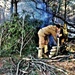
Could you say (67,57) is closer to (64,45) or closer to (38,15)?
(64,45)

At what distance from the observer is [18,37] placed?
7.73 metres

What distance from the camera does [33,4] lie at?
875cm

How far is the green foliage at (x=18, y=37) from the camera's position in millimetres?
7578

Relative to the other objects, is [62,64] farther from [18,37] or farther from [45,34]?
[18,37]

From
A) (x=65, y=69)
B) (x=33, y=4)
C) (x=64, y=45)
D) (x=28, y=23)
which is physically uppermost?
(x=33, y=4)

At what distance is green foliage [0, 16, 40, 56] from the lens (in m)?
7.58

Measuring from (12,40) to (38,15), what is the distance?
1.29 metres

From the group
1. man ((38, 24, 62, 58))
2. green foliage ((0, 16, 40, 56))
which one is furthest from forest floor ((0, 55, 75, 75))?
green foliage ((0, 16, 40, 56))

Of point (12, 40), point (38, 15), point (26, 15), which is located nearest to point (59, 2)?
point (38, 15)

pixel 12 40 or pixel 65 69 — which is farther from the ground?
pixel 12 40

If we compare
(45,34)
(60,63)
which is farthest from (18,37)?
(60,63)

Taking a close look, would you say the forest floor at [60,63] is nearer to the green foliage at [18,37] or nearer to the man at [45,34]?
the man at [45,34]

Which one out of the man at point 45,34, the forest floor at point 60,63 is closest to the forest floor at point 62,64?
the forest floor at point 60,63

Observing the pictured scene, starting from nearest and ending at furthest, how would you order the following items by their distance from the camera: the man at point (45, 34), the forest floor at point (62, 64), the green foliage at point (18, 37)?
the forest floor at point (62, 64)
the man at point (45, 34)
the green foliage at point (18, 37)
